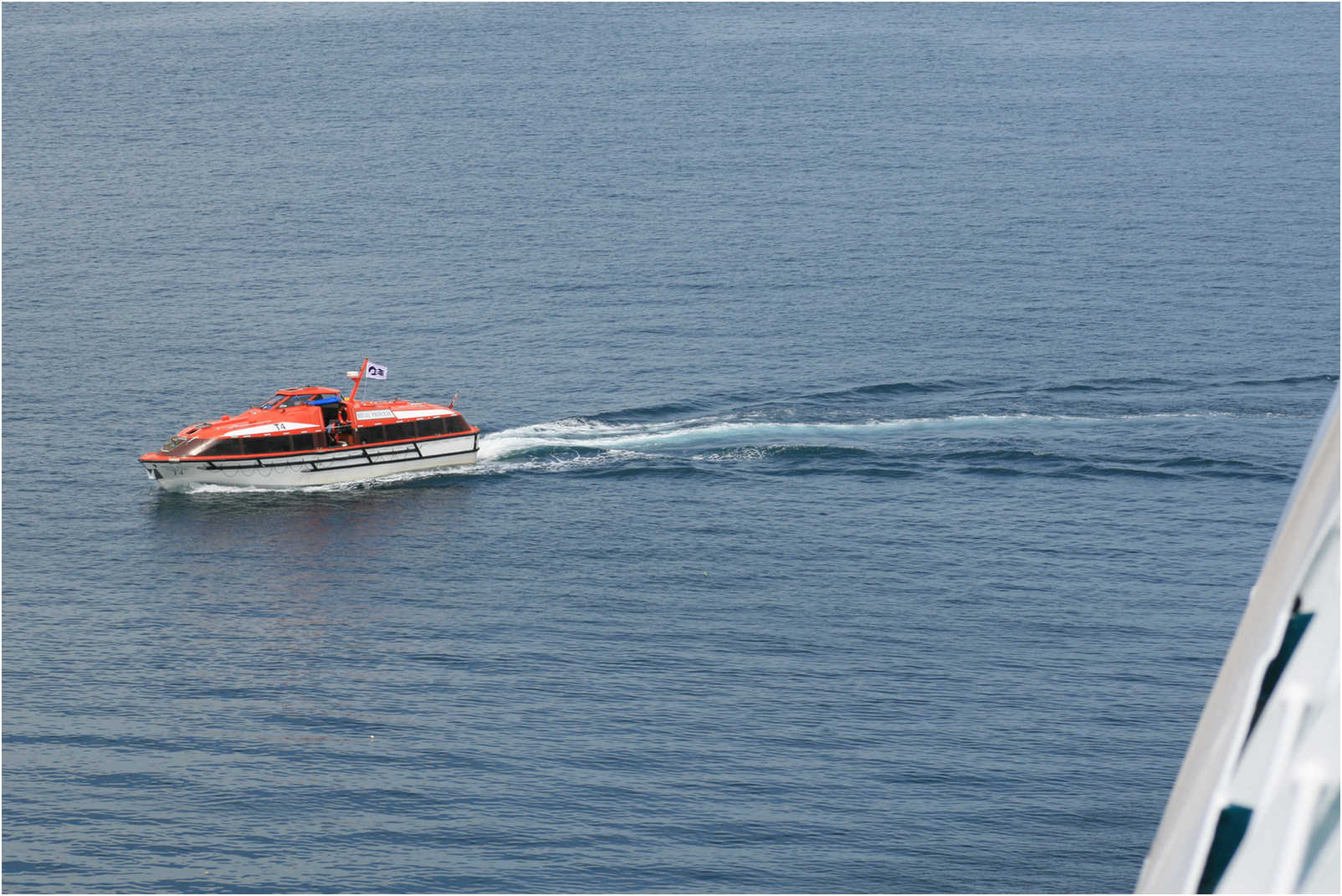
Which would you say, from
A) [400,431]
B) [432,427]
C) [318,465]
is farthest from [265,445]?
[432,427]

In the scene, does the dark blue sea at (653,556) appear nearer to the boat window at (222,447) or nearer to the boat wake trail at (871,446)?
the boat wake trail at (871,446)

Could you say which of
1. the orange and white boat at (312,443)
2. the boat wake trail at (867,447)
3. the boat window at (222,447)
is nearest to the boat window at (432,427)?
the orange and white boat at (312,443)

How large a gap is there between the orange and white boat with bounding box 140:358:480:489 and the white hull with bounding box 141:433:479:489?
63 millimetres

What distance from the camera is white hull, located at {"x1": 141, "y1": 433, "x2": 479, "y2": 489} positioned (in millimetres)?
115750

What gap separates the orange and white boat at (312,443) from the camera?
114938mm

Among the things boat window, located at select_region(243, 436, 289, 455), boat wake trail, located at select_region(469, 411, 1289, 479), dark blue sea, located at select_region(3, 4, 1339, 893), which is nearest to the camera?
dark blue sea, located at select_region(3, 4, 1339, 893)

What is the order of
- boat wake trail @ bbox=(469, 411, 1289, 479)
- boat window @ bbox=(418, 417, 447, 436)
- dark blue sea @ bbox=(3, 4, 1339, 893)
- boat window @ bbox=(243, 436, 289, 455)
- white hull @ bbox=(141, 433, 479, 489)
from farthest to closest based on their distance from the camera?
boat wake trail @ bbox=(469, 411, 1289, 479), boat window @ bbox=(418, 417, 447, 436), white hull @ bbox=(141, 433, 479, 489), boat window @ bbox=(243, 436, 289, 455), dark blue sea @ bbox=(3, 4, 1339, 893)

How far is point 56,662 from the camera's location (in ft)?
310

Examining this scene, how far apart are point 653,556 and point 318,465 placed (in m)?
27.9

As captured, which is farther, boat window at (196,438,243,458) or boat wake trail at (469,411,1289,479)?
boat wake trail at (469,411,1289,479)

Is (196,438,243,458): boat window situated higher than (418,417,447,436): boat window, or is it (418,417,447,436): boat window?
Result: (418,417,447,436): boat window

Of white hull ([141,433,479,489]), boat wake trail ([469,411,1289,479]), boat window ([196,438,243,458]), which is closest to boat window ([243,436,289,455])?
boat window ([196,438,243,458])

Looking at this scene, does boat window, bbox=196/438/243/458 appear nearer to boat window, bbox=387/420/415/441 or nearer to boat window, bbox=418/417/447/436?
boat window, bbox=387/420/415/441

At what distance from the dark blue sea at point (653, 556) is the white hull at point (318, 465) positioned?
1385mm
